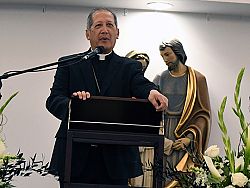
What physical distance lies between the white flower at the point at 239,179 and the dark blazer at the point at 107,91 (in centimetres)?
76

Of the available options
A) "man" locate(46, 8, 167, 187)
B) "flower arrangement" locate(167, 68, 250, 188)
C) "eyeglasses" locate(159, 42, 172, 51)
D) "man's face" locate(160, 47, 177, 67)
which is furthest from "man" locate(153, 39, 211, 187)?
"flower arrangement" locate(167, 68, 250, 188)

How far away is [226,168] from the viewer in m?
1.61

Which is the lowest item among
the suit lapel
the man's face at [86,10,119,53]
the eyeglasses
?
the suit lapel

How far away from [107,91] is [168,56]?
2.06m

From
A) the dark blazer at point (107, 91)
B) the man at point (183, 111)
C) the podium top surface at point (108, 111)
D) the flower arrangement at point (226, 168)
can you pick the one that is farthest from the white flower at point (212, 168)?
the man at point (183, 111)

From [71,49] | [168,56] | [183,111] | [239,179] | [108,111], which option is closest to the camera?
[239,179]

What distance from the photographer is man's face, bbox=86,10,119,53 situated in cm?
239

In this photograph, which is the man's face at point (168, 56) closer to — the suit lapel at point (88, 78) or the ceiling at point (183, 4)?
the ceiling at point (183, 4)

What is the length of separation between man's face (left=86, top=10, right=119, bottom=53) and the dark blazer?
11 centimetres

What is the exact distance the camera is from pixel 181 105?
4.24m

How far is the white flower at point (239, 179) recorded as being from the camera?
1.54 meters

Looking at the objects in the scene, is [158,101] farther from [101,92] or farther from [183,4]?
[183,4]

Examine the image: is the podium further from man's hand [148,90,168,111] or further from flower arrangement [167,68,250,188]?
flower arrangement [167,68,250,188]

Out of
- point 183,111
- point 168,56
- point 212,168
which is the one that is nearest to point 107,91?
point 212,168
